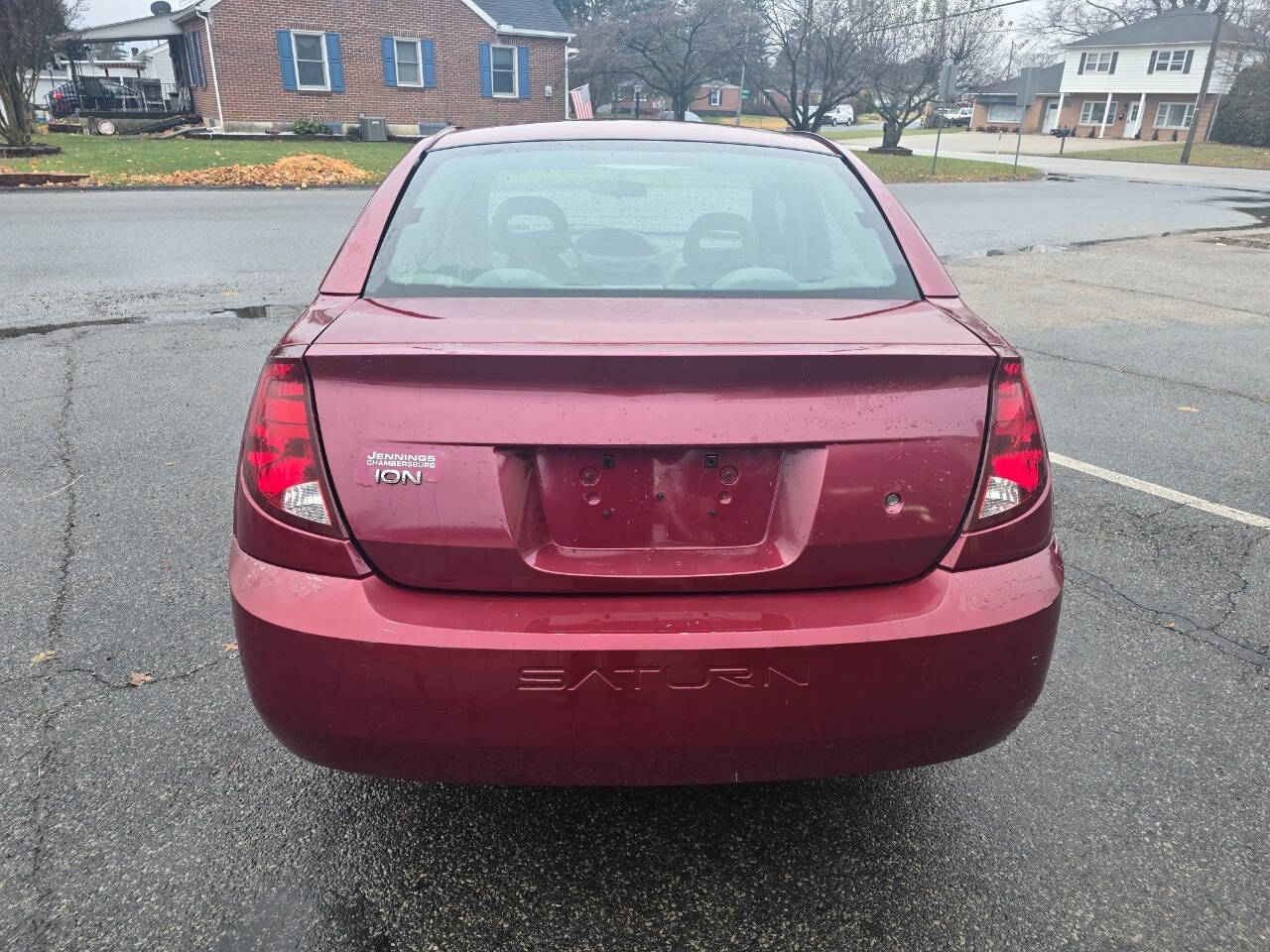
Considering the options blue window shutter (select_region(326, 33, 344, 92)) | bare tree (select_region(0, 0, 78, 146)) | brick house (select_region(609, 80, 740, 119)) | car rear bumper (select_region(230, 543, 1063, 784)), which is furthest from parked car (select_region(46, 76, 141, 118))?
car rear bumper (select_region(230, 543, 1063, 784))

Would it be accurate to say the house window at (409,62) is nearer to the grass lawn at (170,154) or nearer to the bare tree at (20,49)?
the grass lawn at (170,154)

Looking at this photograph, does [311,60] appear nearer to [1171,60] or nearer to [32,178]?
[32,178]

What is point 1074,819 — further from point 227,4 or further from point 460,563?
point 227,4

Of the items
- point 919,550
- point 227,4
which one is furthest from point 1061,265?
point 227,4

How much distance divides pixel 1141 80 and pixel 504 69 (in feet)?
162

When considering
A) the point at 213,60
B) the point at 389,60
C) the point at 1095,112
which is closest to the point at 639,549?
the point at 213,60

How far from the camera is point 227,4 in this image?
1137 inches

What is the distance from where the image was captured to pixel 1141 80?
62875 mm

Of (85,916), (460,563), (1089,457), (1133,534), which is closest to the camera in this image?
(460,563)

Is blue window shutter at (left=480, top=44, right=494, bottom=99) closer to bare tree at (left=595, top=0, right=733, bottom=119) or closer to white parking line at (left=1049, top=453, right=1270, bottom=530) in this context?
bare tree at (left=595, top=0, right=733, bottom=119)

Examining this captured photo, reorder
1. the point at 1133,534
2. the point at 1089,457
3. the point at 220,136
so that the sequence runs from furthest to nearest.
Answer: the point at 220,136 → the point at 1089,457 → the point at 1133,534

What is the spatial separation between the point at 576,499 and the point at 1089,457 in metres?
3.99

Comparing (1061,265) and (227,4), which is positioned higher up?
(227,4)

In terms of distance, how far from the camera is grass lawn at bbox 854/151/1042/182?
25844 millimetres
